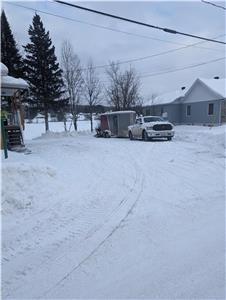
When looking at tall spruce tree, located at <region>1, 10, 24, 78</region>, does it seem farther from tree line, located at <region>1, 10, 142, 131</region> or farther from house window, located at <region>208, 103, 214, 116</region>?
house window, located at <region>208, 103, 214, 116</region>

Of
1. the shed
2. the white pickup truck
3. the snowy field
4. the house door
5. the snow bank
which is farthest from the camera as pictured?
the house door

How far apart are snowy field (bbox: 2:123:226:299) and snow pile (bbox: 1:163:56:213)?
2 centimetres

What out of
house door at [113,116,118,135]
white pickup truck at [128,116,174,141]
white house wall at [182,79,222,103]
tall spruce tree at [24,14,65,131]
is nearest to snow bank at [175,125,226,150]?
white pickup truck at [128,116,174,141]

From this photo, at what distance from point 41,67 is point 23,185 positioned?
31578 millimetres

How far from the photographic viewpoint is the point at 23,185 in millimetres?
6727

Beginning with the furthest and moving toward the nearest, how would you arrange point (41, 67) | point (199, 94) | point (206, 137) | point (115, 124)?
1. point (41, 67)
2. point (199, 94)
3. point (115, 124)
4. point (206, 137)

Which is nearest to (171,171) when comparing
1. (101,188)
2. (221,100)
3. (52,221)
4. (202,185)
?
(202,185)

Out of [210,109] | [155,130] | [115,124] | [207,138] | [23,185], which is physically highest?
[210,109]

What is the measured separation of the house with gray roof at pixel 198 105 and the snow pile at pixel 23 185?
2623 cm

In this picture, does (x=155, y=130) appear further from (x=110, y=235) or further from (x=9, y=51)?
(x=9, y=51)

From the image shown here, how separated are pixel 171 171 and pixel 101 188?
3021 mm

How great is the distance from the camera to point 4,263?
4.09 metres

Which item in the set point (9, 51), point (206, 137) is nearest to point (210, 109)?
point (206, 137)

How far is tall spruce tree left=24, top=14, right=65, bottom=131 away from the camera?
35.7m
